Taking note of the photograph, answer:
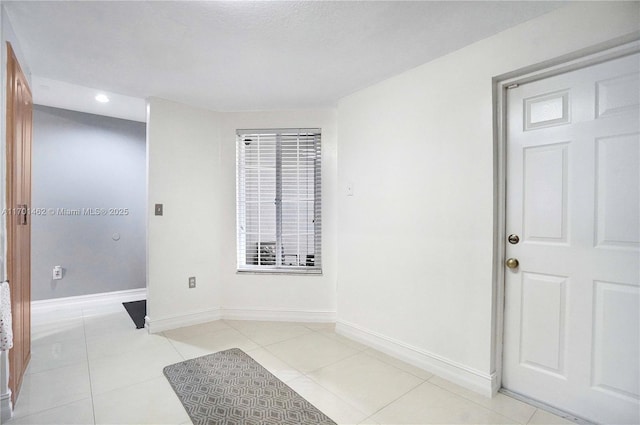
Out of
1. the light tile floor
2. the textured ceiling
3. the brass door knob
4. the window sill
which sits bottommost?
the light tile floor

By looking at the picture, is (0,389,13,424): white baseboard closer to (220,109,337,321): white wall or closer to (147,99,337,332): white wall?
(147,99,337,332): white wall

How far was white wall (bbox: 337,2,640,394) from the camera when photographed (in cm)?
185

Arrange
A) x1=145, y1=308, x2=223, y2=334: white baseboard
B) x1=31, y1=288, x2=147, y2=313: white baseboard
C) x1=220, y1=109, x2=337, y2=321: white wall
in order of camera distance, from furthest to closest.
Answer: x1=31, y1=288, x2=147, y2=313: white baseboard < x1=220, y1=109, x2=337, y2=321: white wall < x1=145, y1=308, x2=223, y2=334: white baseboard

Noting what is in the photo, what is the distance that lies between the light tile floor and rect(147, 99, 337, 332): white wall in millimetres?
245

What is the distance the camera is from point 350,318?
9.60ft

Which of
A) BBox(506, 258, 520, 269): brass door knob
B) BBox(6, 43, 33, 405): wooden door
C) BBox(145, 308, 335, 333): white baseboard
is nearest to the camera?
BBox(6, 43, 33, 405): wooden door

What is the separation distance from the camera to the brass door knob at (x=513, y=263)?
1955 mm

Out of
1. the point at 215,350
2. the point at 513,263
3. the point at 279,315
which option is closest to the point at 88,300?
the point at 215,350

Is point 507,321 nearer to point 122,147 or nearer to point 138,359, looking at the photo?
point 138,359

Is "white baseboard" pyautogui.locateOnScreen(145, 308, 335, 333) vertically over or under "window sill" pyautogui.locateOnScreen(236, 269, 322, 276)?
under

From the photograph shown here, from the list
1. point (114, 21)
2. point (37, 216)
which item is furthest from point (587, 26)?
point (37, 216)

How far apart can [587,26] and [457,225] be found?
129cm

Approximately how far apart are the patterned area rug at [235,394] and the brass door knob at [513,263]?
150 centimetres

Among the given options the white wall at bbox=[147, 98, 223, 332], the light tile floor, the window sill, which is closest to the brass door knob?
the light tile floor
